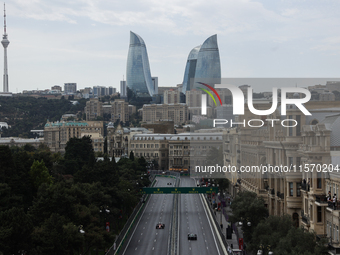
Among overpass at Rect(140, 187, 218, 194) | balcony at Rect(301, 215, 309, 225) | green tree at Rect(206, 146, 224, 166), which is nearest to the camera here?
balcony at Rect(301, 215, 309, 225)

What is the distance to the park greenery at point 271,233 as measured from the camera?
1563 inches

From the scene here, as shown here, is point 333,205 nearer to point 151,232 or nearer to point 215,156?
point 151,232

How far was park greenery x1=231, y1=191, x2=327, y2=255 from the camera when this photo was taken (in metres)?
39.7

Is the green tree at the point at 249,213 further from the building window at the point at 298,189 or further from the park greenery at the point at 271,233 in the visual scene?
the building window at the point at 298,189

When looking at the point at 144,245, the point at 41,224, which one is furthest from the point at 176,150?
the point at 41,224

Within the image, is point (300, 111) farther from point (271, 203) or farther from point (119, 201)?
point (119, 201)

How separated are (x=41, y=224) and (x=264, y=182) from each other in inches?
1133

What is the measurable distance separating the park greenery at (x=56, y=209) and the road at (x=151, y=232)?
7.40ft

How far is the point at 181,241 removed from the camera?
Answer: 6103 cm

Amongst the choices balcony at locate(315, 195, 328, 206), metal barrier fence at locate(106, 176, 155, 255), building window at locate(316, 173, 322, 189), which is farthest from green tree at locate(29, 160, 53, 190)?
balcony at locate(315, 195, 328, 206)

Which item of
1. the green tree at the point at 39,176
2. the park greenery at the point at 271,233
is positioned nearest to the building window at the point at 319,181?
the park greenery at the point at 271,233

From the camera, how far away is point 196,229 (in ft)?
224

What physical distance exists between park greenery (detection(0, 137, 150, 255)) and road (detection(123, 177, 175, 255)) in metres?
2.25

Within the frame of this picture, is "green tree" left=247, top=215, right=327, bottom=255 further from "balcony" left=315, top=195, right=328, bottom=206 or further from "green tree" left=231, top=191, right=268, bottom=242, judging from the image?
"green tree" left=231, top=191, right=268, bottom=242
